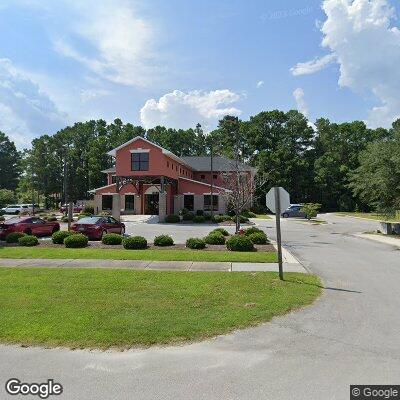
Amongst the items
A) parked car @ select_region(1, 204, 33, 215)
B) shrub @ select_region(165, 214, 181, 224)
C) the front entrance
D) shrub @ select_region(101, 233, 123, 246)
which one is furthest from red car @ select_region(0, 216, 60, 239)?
parked car @ select_region(1, 204, 33, 215)

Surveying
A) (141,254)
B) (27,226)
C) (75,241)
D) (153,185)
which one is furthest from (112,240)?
(153,185)

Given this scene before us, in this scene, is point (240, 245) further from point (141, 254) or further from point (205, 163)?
point (205, 163)

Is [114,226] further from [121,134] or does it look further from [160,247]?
[121,134]

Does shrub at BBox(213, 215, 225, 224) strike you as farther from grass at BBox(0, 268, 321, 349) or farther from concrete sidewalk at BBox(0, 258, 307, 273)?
grass at BBox(0, 268, 321, 349)

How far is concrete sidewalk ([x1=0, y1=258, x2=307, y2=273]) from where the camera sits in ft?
44.8

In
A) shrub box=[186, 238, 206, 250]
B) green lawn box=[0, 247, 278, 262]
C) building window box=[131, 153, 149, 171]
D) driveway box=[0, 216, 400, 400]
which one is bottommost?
driveway box=[0, 216, 400, 400]

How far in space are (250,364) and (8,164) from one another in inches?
3970

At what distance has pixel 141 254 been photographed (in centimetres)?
1691

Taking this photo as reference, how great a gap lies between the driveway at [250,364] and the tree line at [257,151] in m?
60.3

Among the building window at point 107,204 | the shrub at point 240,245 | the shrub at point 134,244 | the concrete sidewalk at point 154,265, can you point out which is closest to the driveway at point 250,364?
the concrete sidewalk at point 154,265

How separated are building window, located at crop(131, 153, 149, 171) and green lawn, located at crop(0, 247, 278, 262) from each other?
2629 centimetres

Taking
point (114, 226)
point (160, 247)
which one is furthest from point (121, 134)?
point (160, 247)

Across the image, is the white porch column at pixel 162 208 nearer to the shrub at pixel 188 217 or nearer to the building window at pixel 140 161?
the shrub at pixel 188 217

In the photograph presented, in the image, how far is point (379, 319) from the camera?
8.08 meters
